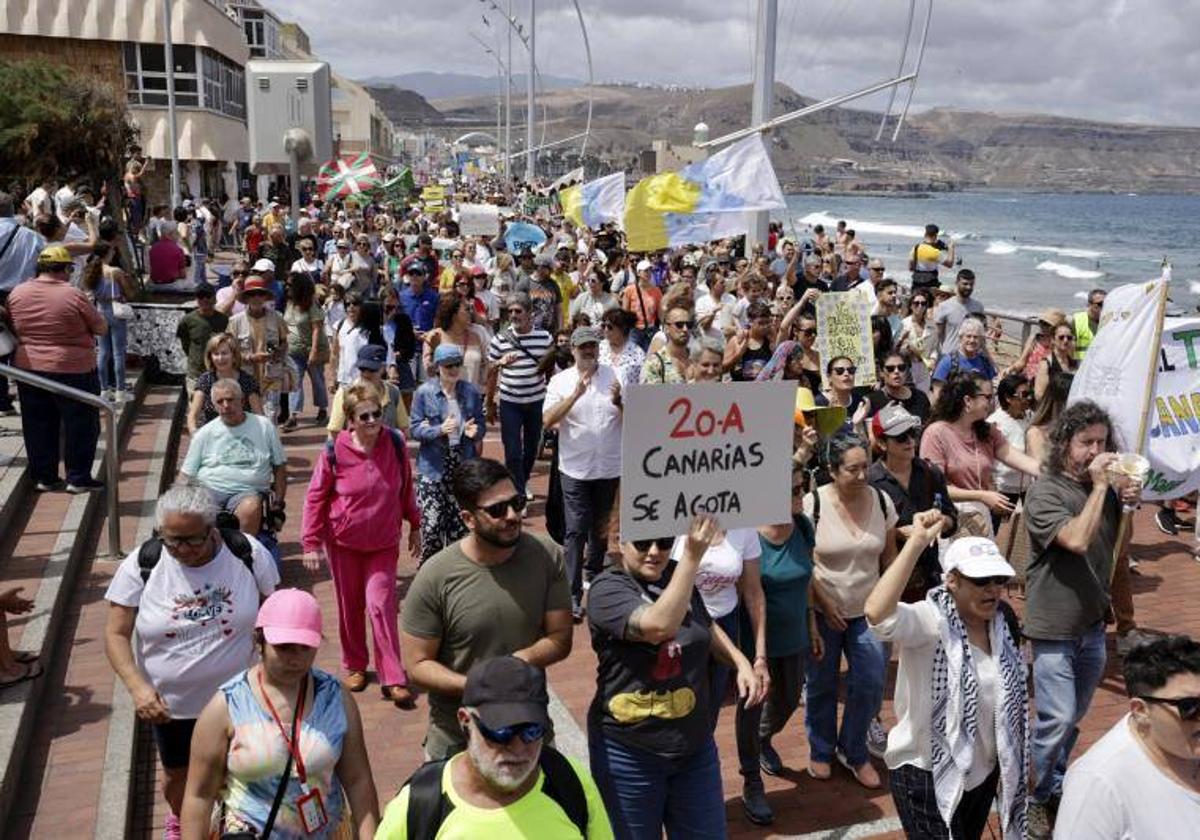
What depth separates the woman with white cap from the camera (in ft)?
12.3

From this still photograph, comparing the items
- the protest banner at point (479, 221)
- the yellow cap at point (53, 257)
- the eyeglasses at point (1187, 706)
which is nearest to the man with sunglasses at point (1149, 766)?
the eyeglasses at point (1187, 706)

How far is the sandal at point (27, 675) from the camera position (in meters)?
5.32

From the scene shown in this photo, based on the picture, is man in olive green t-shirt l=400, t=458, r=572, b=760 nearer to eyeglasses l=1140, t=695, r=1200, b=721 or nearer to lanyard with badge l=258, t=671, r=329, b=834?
lanyard with badge l=258, t=671, r=329, b=834

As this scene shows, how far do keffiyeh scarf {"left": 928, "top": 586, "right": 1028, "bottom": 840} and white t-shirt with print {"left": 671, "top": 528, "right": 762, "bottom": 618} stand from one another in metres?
0.97

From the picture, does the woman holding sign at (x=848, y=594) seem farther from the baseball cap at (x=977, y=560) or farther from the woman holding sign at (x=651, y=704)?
the woman holding sign at (x=651, y=704)

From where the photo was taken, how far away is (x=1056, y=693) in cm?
466

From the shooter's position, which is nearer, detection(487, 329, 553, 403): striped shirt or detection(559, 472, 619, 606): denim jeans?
detection(559, 472, 619, 606): denim jeans

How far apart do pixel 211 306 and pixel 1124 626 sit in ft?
24.8

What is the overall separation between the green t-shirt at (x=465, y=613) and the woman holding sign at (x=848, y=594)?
1.68 metres

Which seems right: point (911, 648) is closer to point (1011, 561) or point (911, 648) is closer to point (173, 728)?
point (1011, 561)

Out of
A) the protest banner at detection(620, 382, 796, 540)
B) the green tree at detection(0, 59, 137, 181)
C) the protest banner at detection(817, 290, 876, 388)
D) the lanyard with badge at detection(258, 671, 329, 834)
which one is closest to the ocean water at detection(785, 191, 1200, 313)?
the protest banner at detection(817, 290, 876, 388)

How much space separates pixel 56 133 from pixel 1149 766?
15.5 m

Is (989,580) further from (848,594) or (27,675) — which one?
(27,675)

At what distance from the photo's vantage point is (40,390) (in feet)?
26.5
